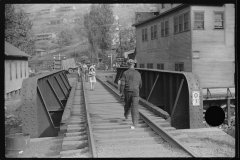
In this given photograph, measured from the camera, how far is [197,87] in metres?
7.66

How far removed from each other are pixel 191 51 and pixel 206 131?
626 inches

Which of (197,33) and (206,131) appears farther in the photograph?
(197,33)

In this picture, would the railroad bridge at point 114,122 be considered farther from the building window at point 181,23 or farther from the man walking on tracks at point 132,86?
the building window at point 181,23

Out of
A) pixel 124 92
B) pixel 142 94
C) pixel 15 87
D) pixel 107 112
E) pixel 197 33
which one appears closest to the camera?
pixel 15 87

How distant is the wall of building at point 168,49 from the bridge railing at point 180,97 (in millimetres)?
11485

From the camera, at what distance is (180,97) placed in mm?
8320

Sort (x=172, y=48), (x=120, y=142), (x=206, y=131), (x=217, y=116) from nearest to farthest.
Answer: (x=217, y=116), (x=120, y=142), (x=206, y=131), (x=172, y=48)

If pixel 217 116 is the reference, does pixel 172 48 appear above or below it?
above

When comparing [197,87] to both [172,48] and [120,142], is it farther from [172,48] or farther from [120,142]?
[172,48]

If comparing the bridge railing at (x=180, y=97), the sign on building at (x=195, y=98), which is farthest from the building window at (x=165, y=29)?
the sign on building at (x=195, y=98)

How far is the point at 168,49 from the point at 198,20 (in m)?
3.44

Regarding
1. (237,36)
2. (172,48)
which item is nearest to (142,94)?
(237,36)

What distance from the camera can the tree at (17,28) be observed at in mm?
3515
